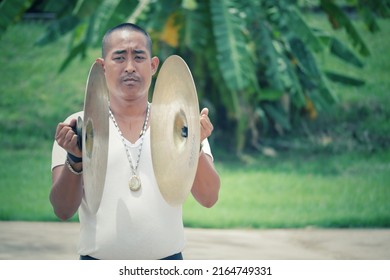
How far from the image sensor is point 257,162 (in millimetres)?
9156

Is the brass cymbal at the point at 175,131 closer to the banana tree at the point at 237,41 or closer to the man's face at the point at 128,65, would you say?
the man's face at the point at 128,65

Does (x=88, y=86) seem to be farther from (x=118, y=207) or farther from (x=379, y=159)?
(x=379, y=159)

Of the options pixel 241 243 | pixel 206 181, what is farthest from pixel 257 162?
pixel 206 181

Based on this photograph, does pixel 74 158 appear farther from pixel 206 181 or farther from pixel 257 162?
pixel 257 162

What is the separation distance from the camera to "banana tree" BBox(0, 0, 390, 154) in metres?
7.22

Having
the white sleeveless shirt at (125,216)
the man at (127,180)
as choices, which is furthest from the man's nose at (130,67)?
the white sleeveless shirt at (125,216)

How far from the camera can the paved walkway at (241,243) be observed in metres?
5.52

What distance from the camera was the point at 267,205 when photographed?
7.42m

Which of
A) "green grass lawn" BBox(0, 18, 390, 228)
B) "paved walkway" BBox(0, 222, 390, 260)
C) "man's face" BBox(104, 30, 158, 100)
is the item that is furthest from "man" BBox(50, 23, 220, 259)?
"green grass lawn" BBox(0, 18, 390, 228)

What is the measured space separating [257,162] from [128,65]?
6.36 meters

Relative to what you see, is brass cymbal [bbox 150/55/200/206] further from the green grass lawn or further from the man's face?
the green grass lawn

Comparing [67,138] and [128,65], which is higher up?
[128,65]

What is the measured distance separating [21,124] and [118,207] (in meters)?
6.86
